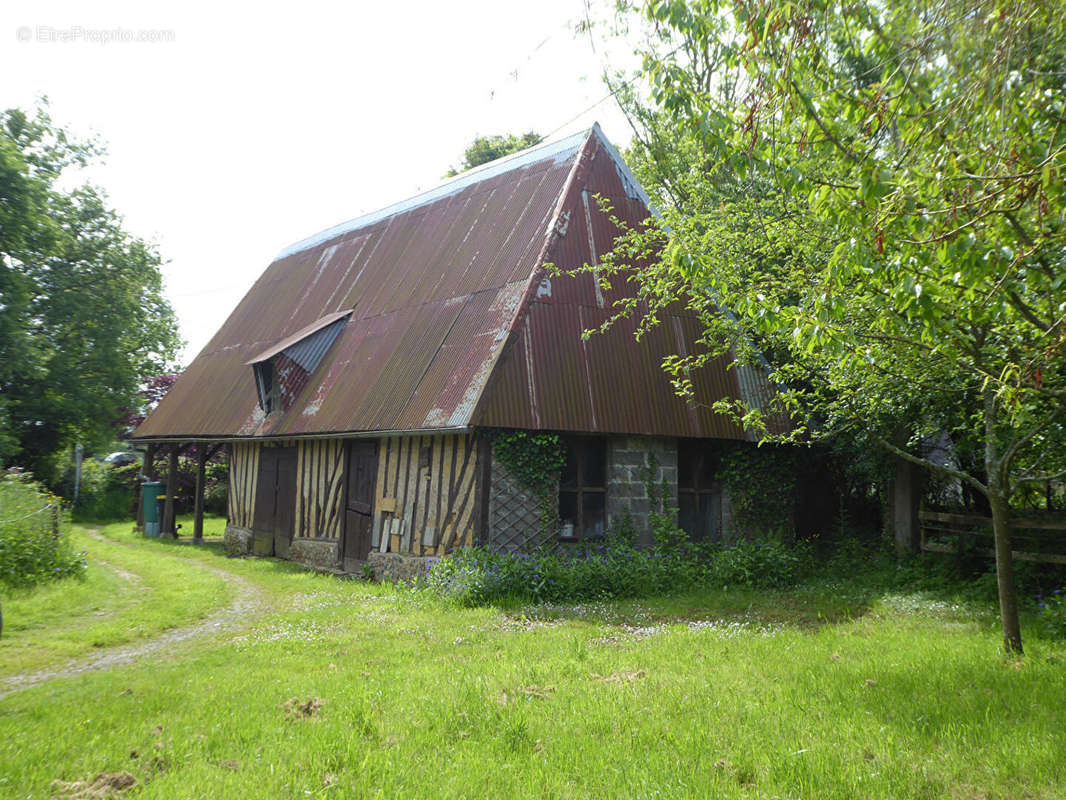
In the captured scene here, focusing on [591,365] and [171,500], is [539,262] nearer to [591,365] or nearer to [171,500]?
[591,365]

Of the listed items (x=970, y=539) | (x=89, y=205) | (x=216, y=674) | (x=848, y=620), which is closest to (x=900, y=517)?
(x=970, y=539)

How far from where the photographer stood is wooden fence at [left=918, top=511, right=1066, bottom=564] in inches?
372

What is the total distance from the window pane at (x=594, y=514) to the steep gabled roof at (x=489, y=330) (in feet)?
4.28

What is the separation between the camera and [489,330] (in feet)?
43.0

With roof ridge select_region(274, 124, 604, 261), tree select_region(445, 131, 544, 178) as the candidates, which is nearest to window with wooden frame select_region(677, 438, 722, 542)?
roof ridge select_region(274, 124, 604, 261)

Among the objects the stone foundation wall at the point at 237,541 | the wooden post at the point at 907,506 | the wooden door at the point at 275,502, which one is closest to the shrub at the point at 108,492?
the stone foundation wall at the point at 237,541

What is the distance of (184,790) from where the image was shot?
4.56 m

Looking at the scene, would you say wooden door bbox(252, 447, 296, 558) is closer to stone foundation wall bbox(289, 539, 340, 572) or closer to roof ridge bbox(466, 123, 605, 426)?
stone foundation wall bbox(289, 539, 340, 572)

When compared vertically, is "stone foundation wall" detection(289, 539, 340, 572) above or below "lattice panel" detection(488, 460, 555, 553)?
below

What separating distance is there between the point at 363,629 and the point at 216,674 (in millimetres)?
2317

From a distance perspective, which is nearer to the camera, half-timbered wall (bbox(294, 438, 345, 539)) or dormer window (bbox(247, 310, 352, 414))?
half-timbered wall (bbox(294, 438, 345, 539))

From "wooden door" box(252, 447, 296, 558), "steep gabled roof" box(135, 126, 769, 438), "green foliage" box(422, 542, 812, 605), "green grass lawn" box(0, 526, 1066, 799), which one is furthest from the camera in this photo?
"wooden door" box(252, 447, 296, 558)

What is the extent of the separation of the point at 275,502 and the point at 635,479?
8.72m

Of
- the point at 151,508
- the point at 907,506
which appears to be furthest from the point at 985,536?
the point at 151,508
